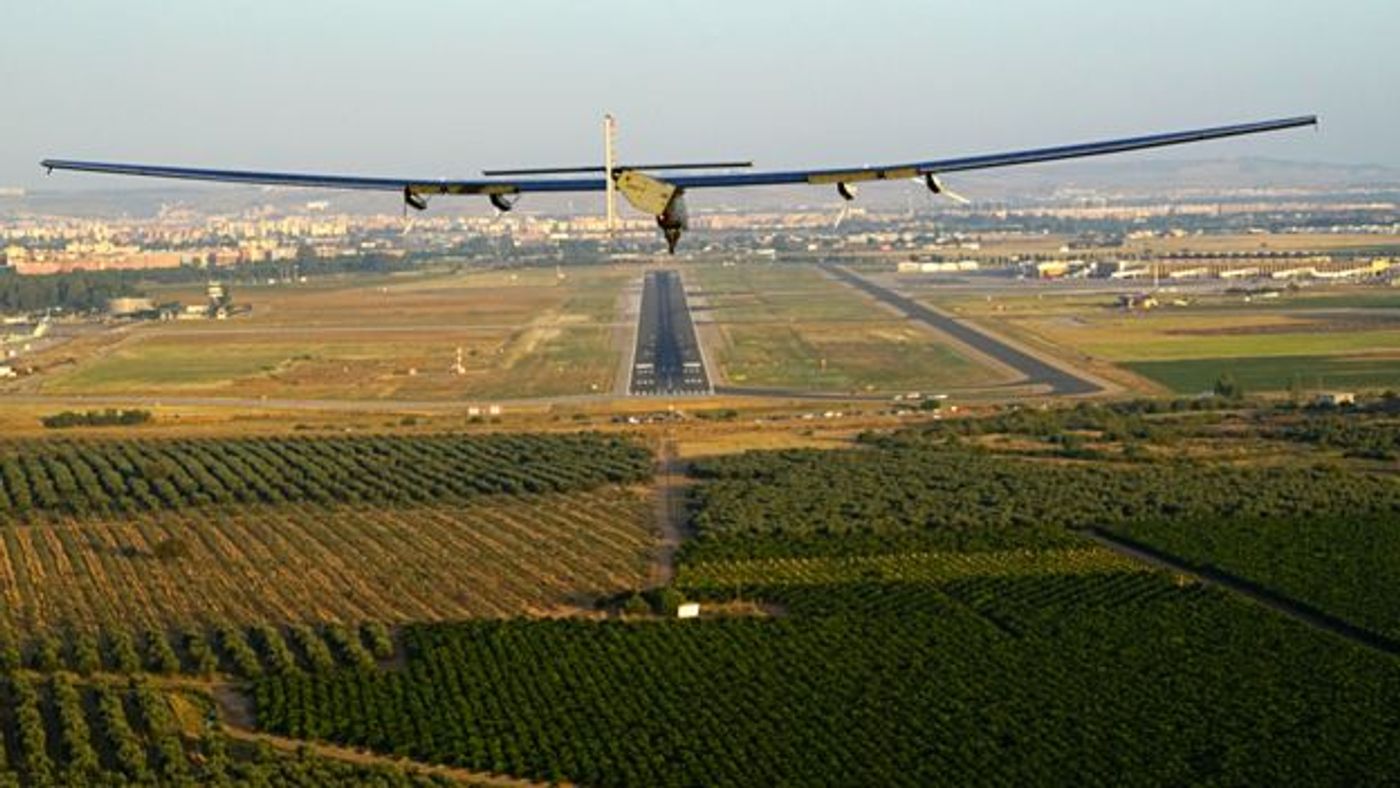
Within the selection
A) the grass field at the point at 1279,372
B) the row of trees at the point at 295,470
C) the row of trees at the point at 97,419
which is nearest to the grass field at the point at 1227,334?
the grass field at the point at 1279,372

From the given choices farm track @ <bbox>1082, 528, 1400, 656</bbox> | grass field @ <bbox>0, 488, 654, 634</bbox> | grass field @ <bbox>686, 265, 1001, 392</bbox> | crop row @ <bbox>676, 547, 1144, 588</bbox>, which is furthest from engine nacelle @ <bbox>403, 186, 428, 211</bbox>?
grass field @ <bbox>686, 265, 1001, 392</bbox>

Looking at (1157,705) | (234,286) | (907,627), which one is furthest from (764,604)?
(234,286)

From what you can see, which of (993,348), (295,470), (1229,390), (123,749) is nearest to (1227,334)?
(993,348)

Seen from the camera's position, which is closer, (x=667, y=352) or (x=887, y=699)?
(x=887, y=699)

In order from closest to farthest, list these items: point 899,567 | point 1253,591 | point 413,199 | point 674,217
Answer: point 674,217 → point 413,199 → point 1253,591 → point 899,567

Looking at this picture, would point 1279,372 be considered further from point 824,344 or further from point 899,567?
point 899,567

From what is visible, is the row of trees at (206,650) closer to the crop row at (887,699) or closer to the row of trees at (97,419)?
the crop row at (887,699)
